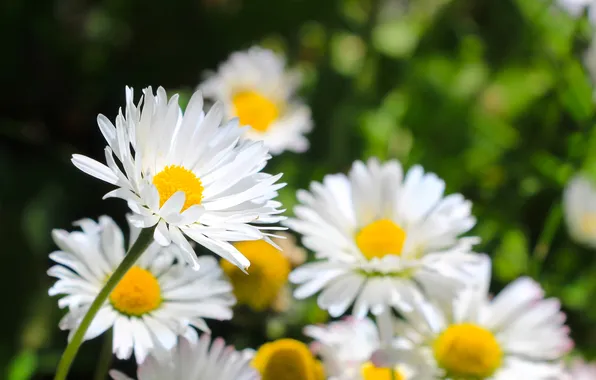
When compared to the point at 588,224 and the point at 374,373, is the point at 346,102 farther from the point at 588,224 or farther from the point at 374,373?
the point at 374,373

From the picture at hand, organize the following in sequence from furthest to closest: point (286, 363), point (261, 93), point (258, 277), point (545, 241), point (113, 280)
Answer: point (261, 93)
point (545, 241)
point (258, 277)
point (286, 363)
point (113, 280)

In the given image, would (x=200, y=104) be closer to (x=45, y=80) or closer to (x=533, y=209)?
(x=533, y=209)

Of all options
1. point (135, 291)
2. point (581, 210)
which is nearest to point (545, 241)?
point (581, 210)

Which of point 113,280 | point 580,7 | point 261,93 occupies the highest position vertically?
point 580,7

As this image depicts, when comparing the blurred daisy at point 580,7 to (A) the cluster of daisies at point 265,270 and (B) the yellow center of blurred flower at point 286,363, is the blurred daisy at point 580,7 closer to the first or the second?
(A) the cluster of daisies at point 265,270

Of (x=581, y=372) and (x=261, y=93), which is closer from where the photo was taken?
(x=581, y=372)

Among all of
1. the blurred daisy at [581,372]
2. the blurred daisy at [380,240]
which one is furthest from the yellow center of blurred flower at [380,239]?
the blurred daisy at [581,372]

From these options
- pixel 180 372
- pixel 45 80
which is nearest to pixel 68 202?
pixel 45 80

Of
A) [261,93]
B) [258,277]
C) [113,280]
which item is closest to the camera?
[113,280]
